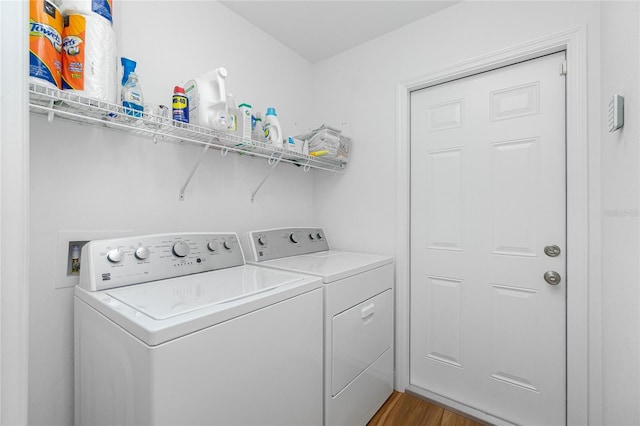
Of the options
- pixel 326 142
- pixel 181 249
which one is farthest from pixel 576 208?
pixel 181 249

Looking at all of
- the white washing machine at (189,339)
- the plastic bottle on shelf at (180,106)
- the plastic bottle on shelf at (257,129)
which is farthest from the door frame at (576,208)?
the plastic bottle on shelf at (180,106)

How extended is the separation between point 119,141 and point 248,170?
74cm

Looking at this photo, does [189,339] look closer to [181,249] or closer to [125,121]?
[181,249]

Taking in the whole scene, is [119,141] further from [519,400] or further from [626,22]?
[519,400]

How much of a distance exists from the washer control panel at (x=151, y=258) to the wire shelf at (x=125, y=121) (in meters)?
0.48

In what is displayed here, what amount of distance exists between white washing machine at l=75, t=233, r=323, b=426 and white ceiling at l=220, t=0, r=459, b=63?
151 centimetres

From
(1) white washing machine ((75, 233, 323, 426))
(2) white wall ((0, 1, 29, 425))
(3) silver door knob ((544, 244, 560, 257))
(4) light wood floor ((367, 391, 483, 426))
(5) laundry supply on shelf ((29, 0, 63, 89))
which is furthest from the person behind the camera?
(4) light wood floor ((367, 391, 483, 426))

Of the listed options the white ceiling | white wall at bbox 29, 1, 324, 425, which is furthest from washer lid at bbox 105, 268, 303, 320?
the white ceiling

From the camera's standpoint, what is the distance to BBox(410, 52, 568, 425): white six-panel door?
1560mm

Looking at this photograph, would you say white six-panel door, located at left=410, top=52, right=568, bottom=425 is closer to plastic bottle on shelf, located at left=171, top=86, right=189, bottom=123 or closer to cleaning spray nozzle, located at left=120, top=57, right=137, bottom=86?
plastic bottle on shelf, located at left=171, top=86, right=189, bottom=123

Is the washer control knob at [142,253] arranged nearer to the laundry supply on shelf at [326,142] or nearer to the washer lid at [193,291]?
the washer lid at [193,291]

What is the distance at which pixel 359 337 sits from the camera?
5.14 ft

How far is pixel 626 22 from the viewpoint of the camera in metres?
1.01

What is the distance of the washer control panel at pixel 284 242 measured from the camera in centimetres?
173
